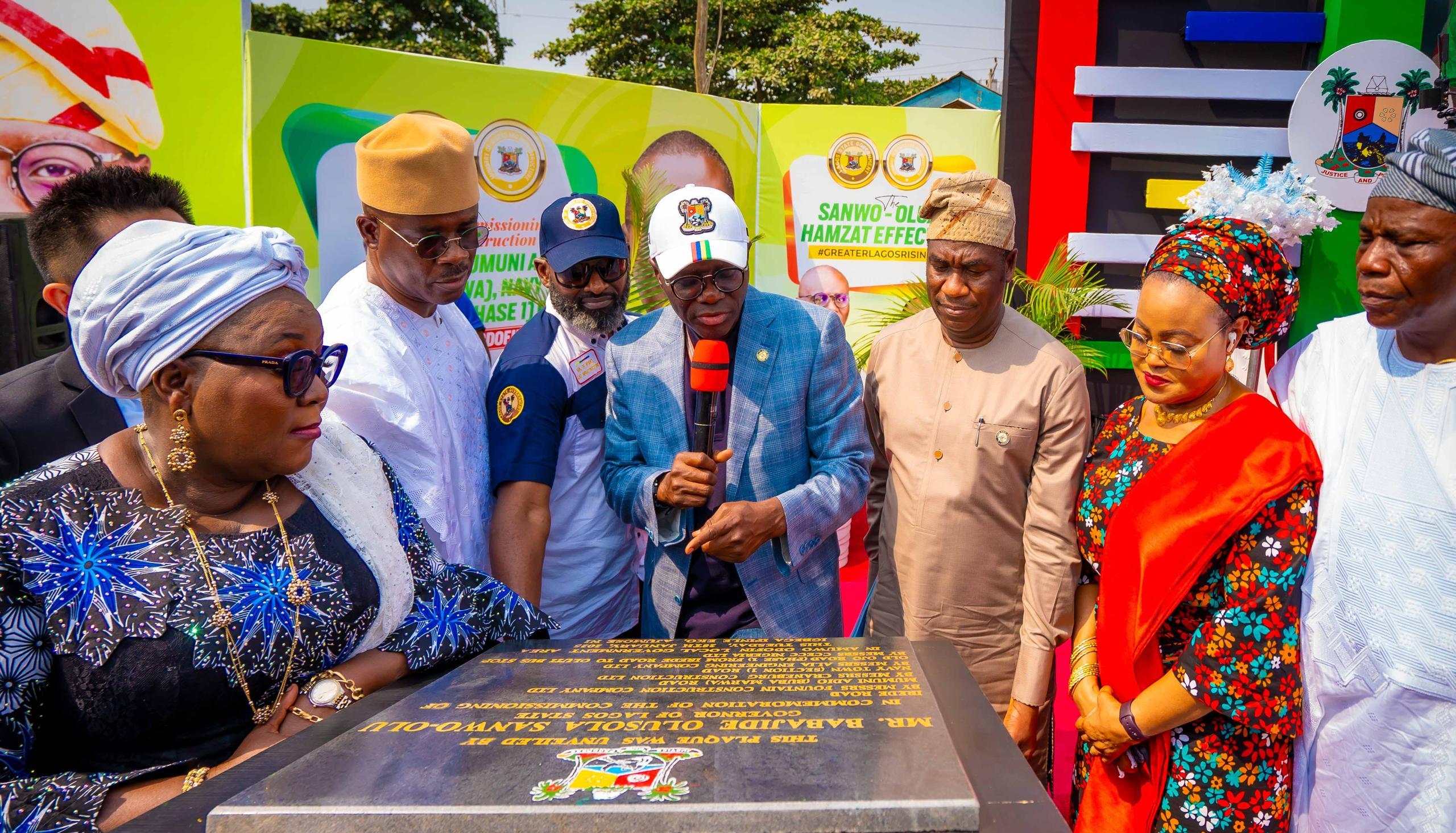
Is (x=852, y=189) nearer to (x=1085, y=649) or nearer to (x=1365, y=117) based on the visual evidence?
(x=1365, y=117)

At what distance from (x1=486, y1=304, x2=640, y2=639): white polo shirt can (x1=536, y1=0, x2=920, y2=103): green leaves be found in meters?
19.7

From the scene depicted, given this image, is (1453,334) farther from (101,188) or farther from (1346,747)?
(101,188)

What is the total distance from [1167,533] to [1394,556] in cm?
52

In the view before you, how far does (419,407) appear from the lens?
2.47 metres

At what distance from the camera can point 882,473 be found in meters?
3.13

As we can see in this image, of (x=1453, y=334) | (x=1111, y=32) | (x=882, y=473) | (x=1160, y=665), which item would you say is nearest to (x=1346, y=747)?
(x=1160, y=665)

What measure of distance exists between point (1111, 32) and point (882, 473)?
4.40 m

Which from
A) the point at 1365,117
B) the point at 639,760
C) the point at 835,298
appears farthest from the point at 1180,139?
the point at 639,760

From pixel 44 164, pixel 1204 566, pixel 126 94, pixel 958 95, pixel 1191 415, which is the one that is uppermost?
pixel 958 95

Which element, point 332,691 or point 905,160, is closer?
point 332,691

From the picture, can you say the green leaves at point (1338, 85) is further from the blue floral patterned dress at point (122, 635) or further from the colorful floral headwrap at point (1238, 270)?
the blue floral patterned dress at point (122, 635)

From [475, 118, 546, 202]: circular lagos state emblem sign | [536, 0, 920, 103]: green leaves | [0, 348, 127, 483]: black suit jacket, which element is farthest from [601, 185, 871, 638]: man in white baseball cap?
[536, 0, 920, 103]: green leaves

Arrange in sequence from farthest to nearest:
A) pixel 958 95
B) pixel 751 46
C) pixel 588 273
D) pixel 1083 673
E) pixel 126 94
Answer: pixel 958 95
pixel 751 46
pixel 126 94
pixel 588 273
pixel 1083 673

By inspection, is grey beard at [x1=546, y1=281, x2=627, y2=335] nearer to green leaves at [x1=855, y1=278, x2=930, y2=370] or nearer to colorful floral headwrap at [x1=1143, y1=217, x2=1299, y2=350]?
colorful floral headwrap at [x1=1143, y1=217, x2=1299, y2=350]
